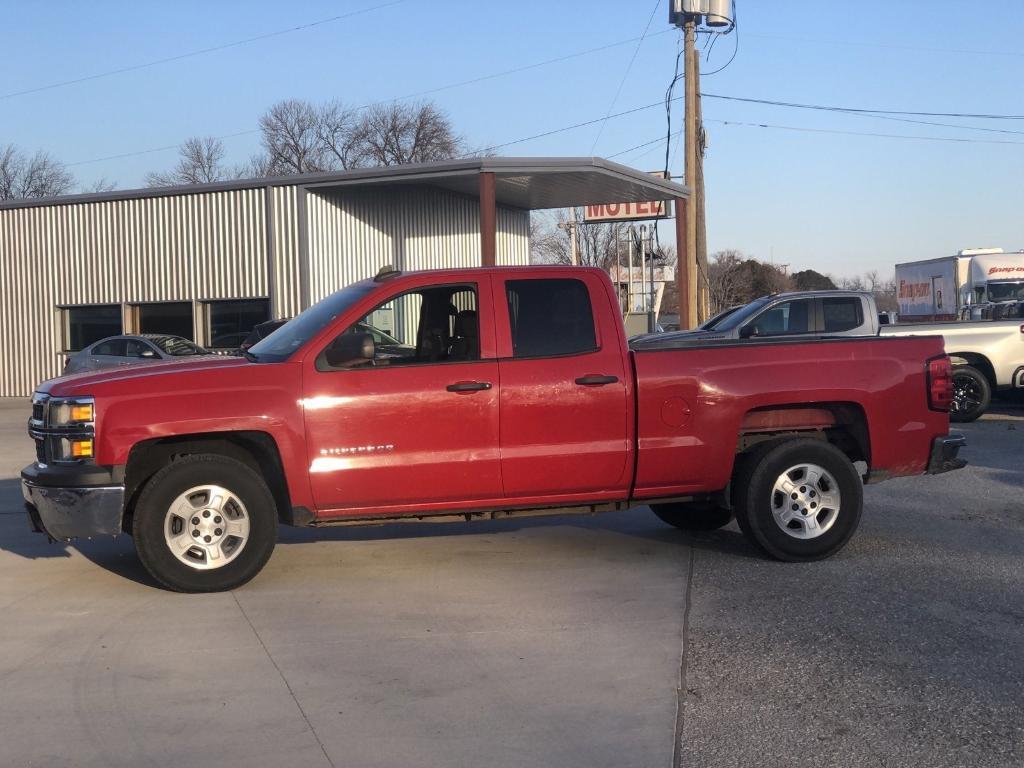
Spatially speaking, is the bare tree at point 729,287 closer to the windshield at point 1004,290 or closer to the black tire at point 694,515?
the windshield at point 1004,290

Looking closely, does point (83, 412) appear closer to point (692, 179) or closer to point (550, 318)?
point (550, 318)

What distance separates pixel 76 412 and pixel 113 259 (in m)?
21.6

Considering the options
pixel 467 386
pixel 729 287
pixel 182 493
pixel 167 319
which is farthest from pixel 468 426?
pixel 729 287

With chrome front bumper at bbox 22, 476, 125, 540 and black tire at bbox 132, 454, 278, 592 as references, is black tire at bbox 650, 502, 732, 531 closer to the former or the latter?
black tire at bbox 132, 454, 278, 592

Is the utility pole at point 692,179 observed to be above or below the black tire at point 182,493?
above

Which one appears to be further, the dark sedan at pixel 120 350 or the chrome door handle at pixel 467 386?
the dark sedan at pixel 120 350

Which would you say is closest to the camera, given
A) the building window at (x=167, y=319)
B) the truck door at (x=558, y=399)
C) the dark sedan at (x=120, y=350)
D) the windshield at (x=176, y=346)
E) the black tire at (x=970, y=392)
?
the truck door at (x=558, y=399)

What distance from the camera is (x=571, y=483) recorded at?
23.6 feet

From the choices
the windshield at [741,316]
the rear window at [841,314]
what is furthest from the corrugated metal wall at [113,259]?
the rear window at [841,314]

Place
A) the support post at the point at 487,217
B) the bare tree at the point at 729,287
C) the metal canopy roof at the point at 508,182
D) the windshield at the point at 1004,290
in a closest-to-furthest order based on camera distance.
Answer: the support post at the point at 487,217
the metal canopy roof at the point at 508,182
the windshield at the point at 1004,290
the bare tree at the point at 729,287

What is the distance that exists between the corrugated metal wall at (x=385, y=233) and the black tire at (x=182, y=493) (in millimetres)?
18658

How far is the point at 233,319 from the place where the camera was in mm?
26141

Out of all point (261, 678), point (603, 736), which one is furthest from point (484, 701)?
point (261, 678)

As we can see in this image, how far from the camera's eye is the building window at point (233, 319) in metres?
25.7
